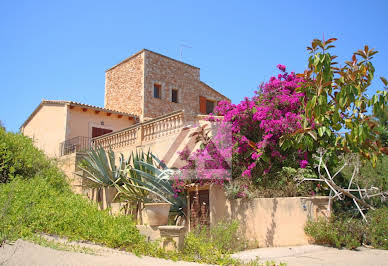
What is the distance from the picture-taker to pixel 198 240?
6691mm

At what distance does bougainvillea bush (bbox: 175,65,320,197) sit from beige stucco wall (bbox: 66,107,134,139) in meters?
10.2

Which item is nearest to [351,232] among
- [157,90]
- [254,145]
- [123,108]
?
[254,145]

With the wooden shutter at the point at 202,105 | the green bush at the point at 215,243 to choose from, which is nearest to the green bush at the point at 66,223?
the green bush at the point at 215,243

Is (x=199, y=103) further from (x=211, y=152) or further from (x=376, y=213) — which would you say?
(x=376, y=213)

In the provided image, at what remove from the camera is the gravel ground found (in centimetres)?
592

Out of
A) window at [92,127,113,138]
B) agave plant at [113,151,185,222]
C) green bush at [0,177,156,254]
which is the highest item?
window at [92,127,113,138]

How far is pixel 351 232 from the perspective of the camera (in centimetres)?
716

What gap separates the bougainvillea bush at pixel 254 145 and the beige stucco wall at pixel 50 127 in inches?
414

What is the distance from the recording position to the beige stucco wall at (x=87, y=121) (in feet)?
56.3

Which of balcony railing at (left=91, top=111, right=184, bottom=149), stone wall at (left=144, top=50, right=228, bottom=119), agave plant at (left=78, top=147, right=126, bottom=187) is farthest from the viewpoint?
stone wall at (left=144, top=50, right=228, bottom=119)

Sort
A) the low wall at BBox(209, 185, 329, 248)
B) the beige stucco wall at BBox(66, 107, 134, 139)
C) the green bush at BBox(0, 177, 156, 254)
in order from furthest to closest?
the beige stucco wall at BBox(66, 107, 134, 139) → the low wall at BBox(209, 185, 329, 248) → the green bush at BBox(0, 177, 156, 254)

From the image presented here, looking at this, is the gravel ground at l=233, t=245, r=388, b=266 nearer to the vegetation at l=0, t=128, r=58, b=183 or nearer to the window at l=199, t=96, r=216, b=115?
the vegetation at l=0, t=128, r=58, b=183

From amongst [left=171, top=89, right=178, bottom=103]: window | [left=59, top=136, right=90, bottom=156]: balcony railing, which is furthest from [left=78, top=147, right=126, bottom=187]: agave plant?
[left=171, top=89, right=178, bottom=103]: window

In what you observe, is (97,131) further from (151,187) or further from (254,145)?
(254,145)
